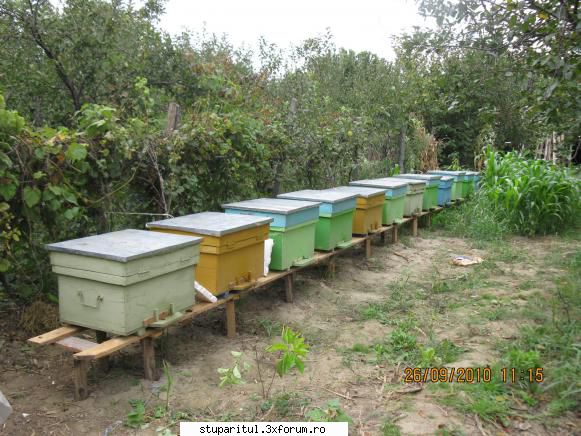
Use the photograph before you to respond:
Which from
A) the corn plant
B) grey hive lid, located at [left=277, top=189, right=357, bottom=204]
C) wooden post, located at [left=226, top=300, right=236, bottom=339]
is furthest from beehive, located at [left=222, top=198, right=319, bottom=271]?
the corn plant

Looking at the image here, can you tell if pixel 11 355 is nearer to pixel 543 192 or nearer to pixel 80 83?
pixel 80 83

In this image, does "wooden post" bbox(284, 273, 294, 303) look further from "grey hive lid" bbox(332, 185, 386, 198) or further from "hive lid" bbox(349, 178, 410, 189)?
"hive lid" bbox(349, 178, 410, 189)

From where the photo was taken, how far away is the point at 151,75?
5.80 metres

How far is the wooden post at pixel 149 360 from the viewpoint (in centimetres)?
312

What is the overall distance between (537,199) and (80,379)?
7.12 metres

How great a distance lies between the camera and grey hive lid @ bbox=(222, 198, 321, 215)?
418 cm

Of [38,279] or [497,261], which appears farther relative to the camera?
[497,261]

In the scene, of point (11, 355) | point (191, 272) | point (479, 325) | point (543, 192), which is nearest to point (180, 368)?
point (191, 272)

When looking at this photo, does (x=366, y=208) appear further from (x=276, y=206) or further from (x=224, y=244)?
(x=224, y=244)

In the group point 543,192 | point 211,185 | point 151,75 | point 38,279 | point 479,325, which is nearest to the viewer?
point 38,279

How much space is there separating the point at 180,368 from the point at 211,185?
1983mm

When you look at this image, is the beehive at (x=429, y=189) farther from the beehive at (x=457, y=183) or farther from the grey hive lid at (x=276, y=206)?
the grey hive lid at (x=276, y=206)

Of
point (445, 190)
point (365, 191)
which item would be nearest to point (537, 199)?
point (445, 190)
